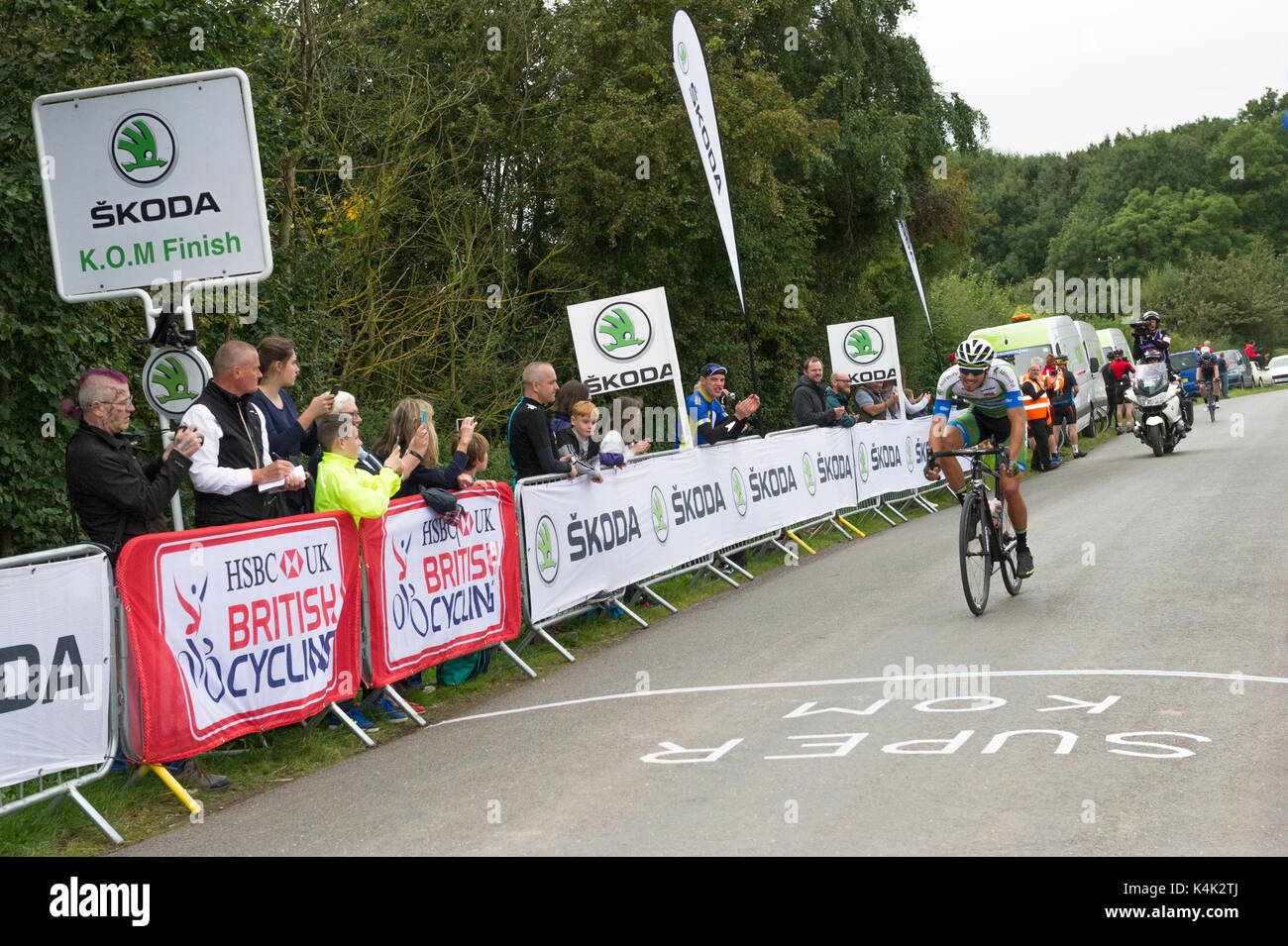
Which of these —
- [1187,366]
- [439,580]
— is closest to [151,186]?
[439,580]

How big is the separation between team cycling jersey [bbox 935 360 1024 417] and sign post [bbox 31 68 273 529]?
217 inches

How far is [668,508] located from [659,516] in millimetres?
246

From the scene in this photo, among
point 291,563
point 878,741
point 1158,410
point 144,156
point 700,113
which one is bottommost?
point 878,741

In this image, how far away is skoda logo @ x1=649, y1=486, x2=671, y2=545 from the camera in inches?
500

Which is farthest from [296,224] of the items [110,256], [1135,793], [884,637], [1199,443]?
[1199,443]

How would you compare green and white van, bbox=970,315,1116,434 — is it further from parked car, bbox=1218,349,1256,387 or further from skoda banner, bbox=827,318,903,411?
parked car, bbox=1218,349,1256,387

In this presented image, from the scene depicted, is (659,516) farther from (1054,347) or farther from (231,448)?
(1054,347)

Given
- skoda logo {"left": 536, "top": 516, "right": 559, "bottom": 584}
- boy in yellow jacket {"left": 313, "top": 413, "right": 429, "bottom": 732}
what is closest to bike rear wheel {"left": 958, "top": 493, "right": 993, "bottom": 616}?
skoda logo {"left": 536, "top": 516, "right": 559, "bottom": 584}

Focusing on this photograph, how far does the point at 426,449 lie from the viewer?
902cm

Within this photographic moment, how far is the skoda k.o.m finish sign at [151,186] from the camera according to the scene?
8.69m

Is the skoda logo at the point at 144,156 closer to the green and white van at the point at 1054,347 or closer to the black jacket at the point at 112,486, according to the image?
the black jacket at the point at 112,486

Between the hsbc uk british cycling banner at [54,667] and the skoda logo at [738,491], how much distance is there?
8922mm

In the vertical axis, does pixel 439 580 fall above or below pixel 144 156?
below
